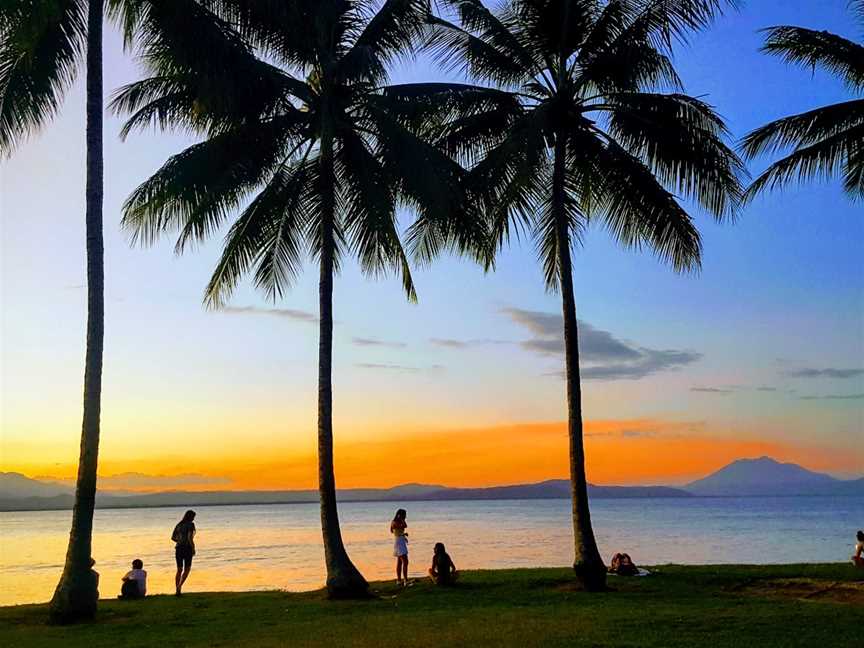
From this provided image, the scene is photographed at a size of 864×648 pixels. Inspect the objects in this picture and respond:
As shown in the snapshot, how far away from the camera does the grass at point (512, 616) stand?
12.7m

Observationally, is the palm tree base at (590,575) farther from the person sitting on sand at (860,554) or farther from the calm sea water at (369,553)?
the calm sea water at (369,553)

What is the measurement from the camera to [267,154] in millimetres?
20172

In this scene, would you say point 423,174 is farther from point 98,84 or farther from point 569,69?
point 98,84

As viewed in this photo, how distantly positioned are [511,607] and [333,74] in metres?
11.2

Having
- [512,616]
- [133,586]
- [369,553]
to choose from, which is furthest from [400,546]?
[369,553]

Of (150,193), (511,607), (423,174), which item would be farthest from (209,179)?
(511,607)

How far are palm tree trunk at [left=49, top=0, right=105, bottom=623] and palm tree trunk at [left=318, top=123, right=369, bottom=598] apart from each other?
4525 mm

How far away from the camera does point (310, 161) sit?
67.9ft

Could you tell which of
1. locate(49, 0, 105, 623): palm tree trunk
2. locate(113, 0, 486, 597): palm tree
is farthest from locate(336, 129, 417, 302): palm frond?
locate(49, 0, 105, 623): palm tree trunk

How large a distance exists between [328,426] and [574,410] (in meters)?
5.11

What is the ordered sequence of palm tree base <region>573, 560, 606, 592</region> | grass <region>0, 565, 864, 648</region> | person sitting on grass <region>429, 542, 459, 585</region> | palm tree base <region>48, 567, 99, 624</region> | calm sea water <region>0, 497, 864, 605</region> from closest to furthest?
1. grass <region>0, 565, 864, 648</region>
2. palm tree base <region>48, 567, 99, 624</region>
3. palm tree base <region>573, 560, 606, 592</region>
4. person sitting on grass <region>429, 542, 459, 585</region>
5. calm sea water <region>0, 497, 864, 605</region>

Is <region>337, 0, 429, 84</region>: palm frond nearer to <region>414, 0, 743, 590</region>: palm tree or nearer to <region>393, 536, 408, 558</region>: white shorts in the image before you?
<region>414, 0, 743, 590</region>: palm tree

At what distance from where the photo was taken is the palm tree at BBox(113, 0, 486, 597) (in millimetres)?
18688

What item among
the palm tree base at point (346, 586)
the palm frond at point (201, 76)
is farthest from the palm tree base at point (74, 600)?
the palm frond at point (201, 76)
